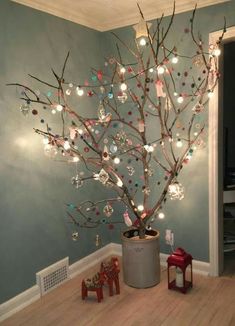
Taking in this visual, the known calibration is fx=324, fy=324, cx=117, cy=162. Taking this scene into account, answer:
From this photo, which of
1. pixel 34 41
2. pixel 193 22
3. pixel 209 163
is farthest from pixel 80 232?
pixel 193 22

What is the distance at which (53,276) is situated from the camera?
280 cm

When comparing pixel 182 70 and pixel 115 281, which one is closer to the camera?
pixel 115 281

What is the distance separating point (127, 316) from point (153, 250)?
1.87ft

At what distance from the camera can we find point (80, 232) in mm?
3100

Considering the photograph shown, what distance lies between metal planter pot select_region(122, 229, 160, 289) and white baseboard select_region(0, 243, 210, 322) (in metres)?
0.44

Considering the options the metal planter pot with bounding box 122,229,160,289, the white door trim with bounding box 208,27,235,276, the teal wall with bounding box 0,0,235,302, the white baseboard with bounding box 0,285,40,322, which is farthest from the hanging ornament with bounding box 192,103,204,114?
the white baseboard with bounding box 0,285,40,322

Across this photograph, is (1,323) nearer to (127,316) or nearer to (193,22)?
(127,316)

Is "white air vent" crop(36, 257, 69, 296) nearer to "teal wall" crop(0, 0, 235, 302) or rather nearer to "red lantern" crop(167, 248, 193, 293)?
"teal wall" crop(0, 0, 235, 302)

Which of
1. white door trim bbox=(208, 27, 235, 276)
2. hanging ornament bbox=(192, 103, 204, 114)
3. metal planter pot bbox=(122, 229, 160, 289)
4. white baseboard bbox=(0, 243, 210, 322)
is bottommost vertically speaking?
white baseboard bbox=(0, 243, 210, 322)

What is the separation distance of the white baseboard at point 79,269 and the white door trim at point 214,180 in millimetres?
119

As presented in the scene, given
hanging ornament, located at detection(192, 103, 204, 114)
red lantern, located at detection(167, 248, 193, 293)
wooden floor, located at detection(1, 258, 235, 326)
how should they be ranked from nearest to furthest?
wooden floor, located at detection(1, 258, 235, 326), hanging ornament, located at detection(192, 103, 204, 114), red lantern, located at detection(167, 248, 193, 293)

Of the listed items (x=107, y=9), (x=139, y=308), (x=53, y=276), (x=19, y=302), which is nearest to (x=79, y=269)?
(x=53, y=276)

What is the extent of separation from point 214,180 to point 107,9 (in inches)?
69.0

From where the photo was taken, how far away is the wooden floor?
230 cm
